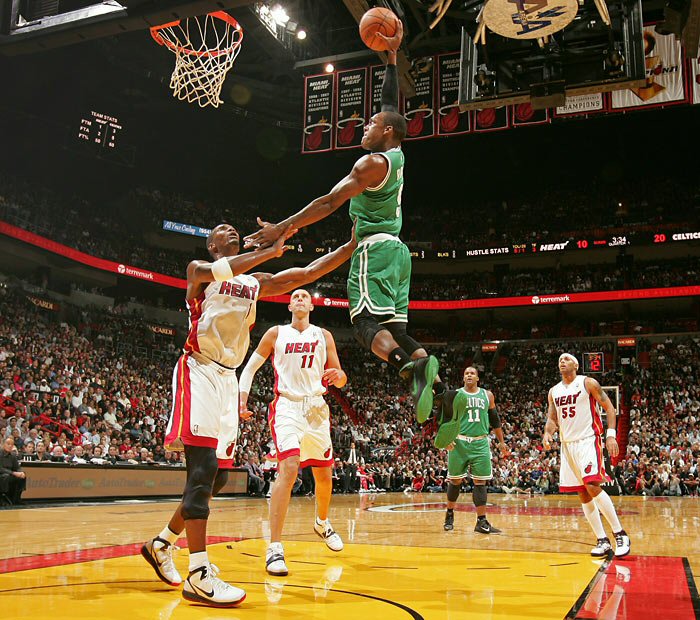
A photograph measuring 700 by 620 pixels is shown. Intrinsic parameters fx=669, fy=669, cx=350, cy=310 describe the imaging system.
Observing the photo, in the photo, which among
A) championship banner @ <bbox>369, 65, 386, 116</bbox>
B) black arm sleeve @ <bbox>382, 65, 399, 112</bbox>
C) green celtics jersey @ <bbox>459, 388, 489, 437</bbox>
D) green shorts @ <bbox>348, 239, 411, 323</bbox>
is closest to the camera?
green shorts @ <bbox>348, 239, 411, 323</bbox>

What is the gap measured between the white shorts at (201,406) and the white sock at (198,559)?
2.04ft

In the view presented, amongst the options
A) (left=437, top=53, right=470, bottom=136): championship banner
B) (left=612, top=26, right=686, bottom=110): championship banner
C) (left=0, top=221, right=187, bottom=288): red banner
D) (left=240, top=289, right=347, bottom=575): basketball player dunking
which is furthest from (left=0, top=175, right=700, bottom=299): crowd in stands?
(left=240, top=289, right=347, bottom=575): basketball player dunking

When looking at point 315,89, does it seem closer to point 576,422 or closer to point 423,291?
point 576,422

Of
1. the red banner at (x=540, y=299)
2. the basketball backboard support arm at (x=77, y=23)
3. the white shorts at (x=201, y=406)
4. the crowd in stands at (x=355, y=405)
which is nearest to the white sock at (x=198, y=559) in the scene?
the white shorts at (x=201, y=406)

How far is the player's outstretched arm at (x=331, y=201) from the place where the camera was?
405 cm

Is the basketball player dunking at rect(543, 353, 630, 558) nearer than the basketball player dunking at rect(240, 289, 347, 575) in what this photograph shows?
No

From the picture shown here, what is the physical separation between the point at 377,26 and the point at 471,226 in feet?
99.2

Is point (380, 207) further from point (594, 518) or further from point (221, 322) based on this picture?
point (594, 518)

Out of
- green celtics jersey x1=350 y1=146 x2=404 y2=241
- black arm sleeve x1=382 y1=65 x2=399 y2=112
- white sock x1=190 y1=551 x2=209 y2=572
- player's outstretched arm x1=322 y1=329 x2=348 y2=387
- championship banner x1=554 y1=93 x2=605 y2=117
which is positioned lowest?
white sock x1=190 y1=551 x2=209 y2=572

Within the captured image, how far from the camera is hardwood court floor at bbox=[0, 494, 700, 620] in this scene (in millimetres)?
3621

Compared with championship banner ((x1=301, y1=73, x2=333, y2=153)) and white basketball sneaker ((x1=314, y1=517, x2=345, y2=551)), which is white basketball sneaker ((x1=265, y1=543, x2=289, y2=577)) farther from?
championship banner ((x1=301, y1=73, x2=333, y2=153))

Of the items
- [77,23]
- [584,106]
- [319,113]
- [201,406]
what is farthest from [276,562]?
[319,113]

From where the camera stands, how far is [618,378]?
2850 cm

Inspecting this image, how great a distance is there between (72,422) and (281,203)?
20.5 m
